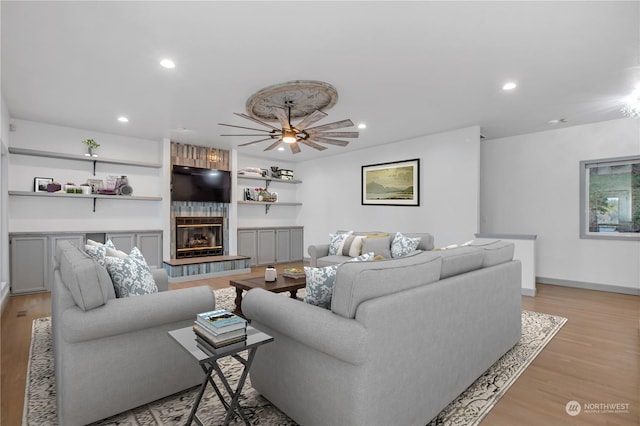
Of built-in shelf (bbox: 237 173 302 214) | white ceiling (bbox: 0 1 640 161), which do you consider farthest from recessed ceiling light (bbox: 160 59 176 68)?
built-in shelf (bbox: 237 173 302 214)

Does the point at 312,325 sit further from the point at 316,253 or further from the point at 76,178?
the point at 76,178

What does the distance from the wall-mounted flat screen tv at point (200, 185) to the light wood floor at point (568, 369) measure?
113 inches

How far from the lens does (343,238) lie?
551 cm

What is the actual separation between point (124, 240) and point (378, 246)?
14.6 feet

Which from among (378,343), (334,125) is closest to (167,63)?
(334,125)

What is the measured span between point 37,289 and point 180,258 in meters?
2.16

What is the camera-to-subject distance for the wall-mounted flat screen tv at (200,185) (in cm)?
623

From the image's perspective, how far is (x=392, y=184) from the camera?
20.7 feet

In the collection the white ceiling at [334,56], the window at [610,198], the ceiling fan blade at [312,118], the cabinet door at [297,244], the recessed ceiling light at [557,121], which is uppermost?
the white ceiling at [334,56]

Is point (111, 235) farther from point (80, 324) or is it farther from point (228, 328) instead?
point (228, 328)

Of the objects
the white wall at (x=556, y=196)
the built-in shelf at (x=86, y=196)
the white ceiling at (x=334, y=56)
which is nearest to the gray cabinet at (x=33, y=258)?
the built-in shelf at (x=86, y=196)

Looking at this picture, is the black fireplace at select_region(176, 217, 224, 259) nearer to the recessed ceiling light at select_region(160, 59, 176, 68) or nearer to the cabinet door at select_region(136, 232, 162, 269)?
the cabinet door at select_region(136, 232, 162, 269)

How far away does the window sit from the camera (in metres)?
4.71

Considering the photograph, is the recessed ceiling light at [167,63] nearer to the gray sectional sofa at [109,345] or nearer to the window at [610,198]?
the gray sectional sofa at [109,345]
